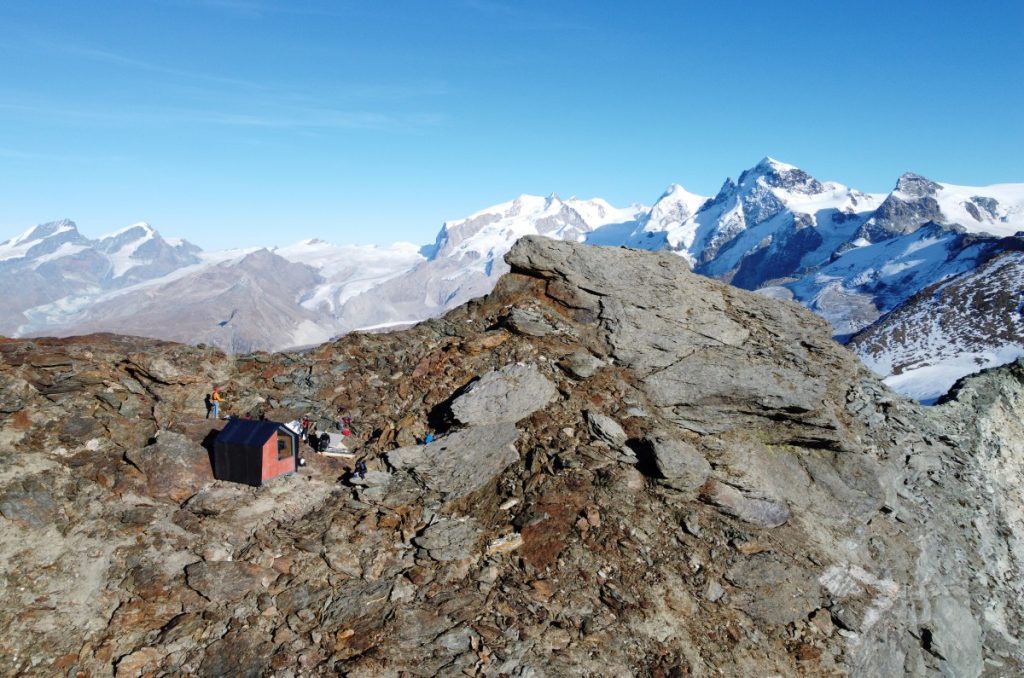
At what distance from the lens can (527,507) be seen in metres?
A: 18.2

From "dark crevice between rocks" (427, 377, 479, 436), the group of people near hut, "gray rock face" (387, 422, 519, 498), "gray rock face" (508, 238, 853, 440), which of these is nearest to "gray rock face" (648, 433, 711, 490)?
"gray rock face" (508, 238, 853, 440)

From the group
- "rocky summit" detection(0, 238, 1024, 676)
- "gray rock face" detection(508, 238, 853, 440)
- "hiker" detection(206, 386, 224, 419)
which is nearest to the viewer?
"rocky summit" detection(0, 238, 1024, 676)

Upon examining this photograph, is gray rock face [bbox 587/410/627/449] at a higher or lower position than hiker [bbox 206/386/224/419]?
lower

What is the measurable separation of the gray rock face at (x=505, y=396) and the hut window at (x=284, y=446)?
5.69 meters

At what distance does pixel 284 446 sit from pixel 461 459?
235 inches

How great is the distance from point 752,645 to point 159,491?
59.0ft

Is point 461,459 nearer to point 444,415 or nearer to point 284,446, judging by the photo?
point 444,415

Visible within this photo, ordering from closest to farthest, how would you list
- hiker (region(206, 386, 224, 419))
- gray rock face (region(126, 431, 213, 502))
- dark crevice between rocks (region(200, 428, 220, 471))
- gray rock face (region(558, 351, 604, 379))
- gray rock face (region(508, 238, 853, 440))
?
1. gray rock face (region(126, 431, 213, 502))
2. dark crevice between rocks (region(200, 428, 220, 471))
3. hiker (region(206, 386, 224, 419))
4. gray rock face (region(558, 351, 604, 379))
5. gray rock face (region(508, 238, 853, 440))

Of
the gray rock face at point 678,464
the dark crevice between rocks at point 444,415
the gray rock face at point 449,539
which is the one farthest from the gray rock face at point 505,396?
the gray rock face at point 678,464

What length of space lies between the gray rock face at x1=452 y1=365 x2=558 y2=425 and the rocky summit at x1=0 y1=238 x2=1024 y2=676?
0.30 feet

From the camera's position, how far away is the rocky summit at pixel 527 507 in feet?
47.9

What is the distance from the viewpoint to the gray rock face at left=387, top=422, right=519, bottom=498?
757 inches

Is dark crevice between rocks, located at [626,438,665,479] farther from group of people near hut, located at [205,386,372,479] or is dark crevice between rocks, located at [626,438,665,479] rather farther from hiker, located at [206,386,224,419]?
hiker, located at [206,386,224,419]

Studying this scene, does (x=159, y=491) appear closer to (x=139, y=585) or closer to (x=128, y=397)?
(x=139, y=585)
